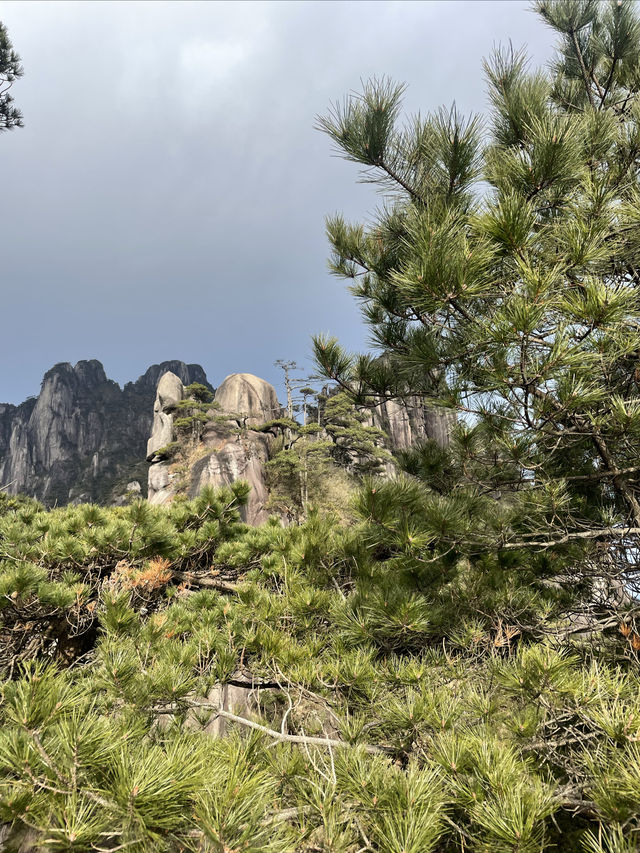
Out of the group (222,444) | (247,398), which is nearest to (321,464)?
(222,444)

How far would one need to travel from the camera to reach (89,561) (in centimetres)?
249

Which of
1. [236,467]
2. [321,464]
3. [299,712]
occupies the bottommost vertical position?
[299,712]

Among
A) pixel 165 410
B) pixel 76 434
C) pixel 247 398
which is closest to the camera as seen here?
pixel 247 398

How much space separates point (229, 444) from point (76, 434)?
41.8 meters

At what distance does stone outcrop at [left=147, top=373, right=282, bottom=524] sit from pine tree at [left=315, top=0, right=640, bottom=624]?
10739 mm

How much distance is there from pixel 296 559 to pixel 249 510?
35.3 feet

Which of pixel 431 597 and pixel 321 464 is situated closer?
pixel 431 597

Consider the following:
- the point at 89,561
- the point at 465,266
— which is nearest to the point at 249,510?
the point at 89,561

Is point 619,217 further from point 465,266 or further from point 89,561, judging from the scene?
point 89,561

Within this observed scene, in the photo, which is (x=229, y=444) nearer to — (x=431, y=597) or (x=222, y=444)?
(x=222, y=444)

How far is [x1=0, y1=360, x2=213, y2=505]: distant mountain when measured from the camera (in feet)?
138

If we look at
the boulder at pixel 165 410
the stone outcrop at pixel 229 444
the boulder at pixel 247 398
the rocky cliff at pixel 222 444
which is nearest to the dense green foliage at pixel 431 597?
the rocky cliff at pixel 222 444

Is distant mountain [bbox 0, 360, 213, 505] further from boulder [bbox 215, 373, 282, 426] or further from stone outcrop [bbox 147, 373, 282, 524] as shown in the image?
boulder [bbox 215, 373, 282, 426]

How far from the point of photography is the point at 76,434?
46.8 m
